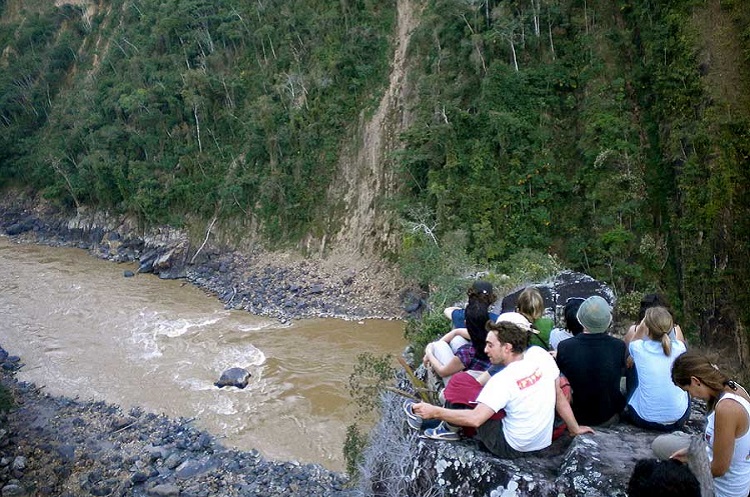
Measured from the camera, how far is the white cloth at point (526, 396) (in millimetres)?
3525

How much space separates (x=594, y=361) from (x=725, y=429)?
1.04m

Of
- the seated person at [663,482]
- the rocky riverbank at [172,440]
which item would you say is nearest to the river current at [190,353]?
the rocky riverbank at [172,440]

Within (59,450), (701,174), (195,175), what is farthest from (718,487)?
(195,175)

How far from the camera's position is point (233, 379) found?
13828mm

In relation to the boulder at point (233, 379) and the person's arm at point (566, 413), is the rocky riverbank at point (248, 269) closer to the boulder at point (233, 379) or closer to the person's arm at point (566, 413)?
the boulder at point (233, 379)

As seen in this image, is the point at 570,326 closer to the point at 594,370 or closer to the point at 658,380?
the point at 594,370

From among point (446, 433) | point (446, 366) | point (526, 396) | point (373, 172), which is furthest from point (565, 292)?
point (373, 172)

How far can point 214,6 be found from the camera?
87.2 feet

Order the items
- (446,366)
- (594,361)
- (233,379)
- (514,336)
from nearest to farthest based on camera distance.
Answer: (514,336) < (594,361) < (446,366) < (233,379)

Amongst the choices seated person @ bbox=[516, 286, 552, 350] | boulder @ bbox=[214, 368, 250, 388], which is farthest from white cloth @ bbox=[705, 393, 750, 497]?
boulder @ bbox=[214, 368, 250, 388]

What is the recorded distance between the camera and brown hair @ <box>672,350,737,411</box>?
3.05 meters

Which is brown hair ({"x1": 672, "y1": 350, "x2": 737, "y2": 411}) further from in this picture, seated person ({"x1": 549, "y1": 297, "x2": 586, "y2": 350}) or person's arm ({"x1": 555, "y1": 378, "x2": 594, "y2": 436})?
seated person ({"x1": 549, "y1": 297, "x2": 586, "y2": 350})

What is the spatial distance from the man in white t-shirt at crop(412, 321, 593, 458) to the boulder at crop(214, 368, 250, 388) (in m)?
11.0

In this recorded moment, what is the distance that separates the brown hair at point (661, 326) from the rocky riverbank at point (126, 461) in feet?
22.5
